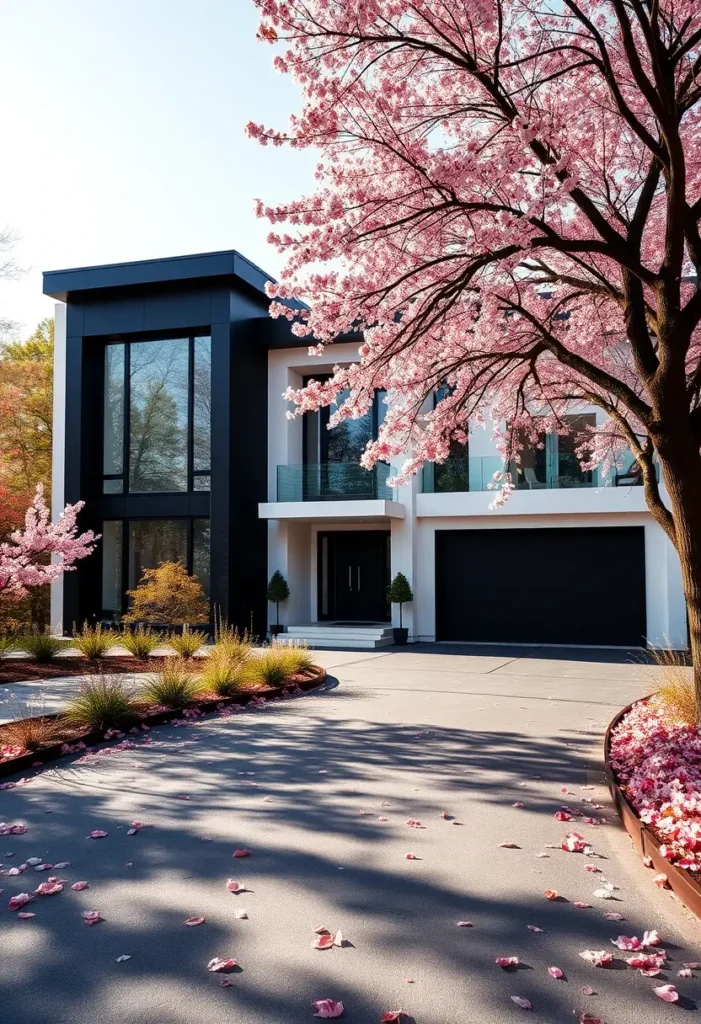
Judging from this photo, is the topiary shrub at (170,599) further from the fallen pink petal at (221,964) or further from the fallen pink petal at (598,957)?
the fallen pink petal at (598,957)

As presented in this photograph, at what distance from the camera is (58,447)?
19062mm

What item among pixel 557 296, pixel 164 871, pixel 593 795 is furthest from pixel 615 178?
pixel 164 871

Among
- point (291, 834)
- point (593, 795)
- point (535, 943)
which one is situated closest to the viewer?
point (535, 943)

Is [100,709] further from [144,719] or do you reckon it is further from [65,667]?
[65,667]

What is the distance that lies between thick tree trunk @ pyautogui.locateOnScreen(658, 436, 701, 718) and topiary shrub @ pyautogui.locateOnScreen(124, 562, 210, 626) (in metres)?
12.0

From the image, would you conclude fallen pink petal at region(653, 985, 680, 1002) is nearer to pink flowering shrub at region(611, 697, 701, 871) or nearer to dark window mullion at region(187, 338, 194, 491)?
pink flowering shrub at region(611, 697, 701, 871)

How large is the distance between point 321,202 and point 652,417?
344cm

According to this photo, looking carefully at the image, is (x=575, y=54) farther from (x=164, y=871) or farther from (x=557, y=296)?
(x=164, y=871)

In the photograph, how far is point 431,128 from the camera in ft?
22.4

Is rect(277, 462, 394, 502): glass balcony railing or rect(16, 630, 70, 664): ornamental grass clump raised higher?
rect(277, 462, 394, 502): glass balcony railing

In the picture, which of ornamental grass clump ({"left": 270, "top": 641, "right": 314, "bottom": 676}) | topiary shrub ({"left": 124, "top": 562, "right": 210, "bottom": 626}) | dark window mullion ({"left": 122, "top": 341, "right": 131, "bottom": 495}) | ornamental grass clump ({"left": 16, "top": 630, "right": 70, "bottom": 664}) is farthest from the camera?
dark window mullion ({"left": 122, "top": 341, "right": 131, "bottom": 495})

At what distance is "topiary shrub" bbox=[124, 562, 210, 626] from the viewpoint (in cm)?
1616

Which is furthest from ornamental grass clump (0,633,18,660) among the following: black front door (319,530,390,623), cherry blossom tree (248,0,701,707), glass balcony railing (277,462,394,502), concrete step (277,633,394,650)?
black front door (319,530,390,623)

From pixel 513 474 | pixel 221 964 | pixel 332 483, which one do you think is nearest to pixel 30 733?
pixel 221 964
